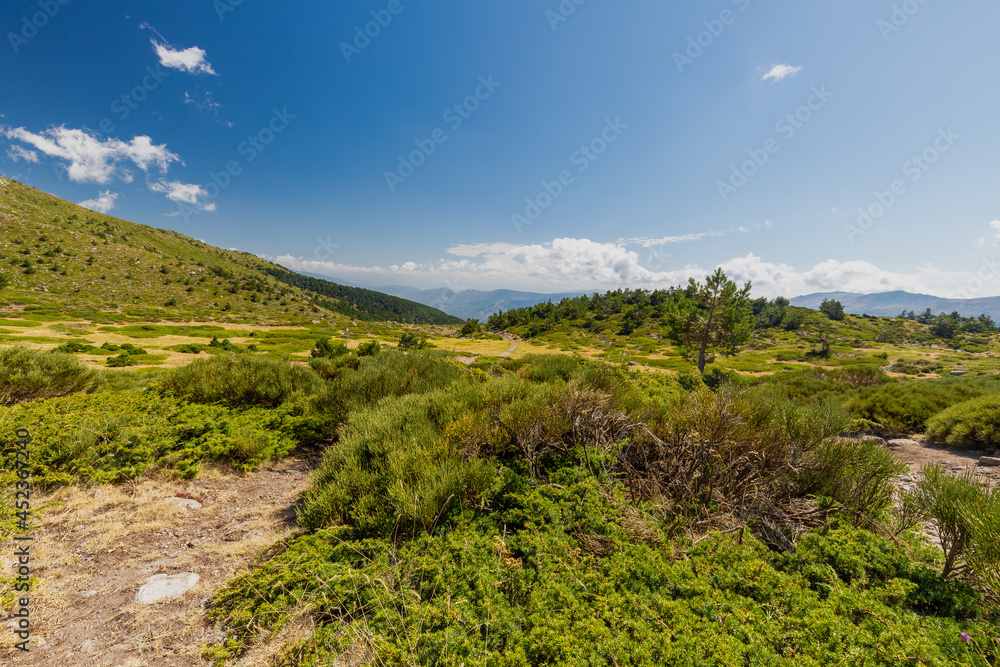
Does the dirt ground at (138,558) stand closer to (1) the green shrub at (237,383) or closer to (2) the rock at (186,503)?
(2) the rock at (186,503)

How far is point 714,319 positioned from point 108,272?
5769 inches

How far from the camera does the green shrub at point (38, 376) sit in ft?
23.8

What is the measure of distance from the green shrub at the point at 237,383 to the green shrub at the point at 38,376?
177 centimetres

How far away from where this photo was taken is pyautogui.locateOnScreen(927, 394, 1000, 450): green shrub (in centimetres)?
915

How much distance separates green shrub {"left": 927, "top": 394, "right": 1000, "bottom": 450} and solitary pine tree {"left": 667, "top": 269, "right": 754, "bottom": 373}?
52.0 feet

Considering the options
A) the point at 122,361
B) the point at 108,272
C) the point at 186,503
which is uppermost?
the point at 108,272

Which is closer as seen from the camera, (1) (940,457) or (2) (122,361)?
(1) (940,457)

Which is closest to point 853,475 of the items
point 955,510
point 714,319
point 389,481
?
point 955,510

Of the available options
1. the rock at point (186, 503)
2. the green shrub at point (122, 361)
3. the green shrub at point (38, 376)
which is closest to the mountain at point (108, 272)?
the green shrub at point (122, 361)

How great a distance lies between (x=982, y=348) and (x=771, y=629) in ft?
411

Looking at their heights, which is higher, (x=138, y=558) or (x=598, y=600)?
(x=598, y=600)

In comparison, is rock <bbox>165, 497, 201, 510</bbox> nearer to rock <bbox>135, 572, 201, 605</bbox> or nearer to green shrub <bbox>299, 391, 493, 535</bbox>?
rock <bbox>135, 572, 201, 605</bbox>

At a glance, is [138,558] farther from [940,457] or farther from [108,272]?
[108,272]

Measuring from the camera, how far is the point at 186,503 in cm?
531
